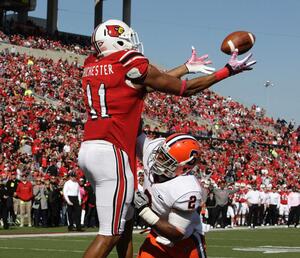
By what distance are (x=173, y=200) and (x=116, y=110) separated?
95 cm

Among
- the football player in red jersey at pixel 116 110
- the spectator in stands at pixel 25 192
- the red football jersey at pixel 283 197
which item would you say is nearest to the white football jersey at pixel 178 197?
the football player in red jersey at pixel 116 110

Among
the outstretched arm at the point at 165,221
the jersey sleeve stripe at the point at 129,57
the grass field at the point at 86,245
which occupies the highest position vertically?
the jersey sleeve stripe at the point at 129,57

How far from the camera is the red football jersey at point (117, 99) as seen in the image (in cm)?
575

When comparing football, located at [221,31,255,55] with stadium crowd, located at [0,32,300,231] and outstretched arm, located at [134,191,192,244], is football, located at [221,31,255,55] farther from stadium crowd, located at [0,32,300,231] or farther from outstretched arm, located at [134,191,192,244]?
stadium crowd, located at [0,32,300,231]

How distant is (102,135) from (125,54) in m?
0.62

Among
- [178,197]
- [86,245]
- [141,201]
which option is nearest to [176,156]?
[178,197]

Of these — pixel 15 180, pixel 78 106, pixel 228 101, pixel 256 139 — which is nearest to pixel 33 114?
pixel 78 106

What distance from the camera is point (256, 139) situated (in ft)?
126

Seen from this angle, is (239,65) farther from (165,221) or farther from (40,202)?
(40,202)

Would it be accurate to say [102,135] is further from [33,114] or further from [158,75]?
[33,114]

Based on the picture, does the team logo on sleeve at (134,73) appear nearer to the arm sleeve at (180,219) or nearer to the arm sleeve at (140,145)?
the arm sleeve at (140,145)

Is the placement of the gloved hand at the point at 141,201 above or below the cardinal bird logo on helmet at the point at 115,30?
below

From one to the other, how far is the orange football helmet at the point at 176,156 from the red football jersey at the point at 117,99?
579 mm

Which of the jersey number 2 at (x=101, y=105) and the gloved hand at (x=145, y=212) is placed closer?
the gloved hand at (x=145, y=212)
